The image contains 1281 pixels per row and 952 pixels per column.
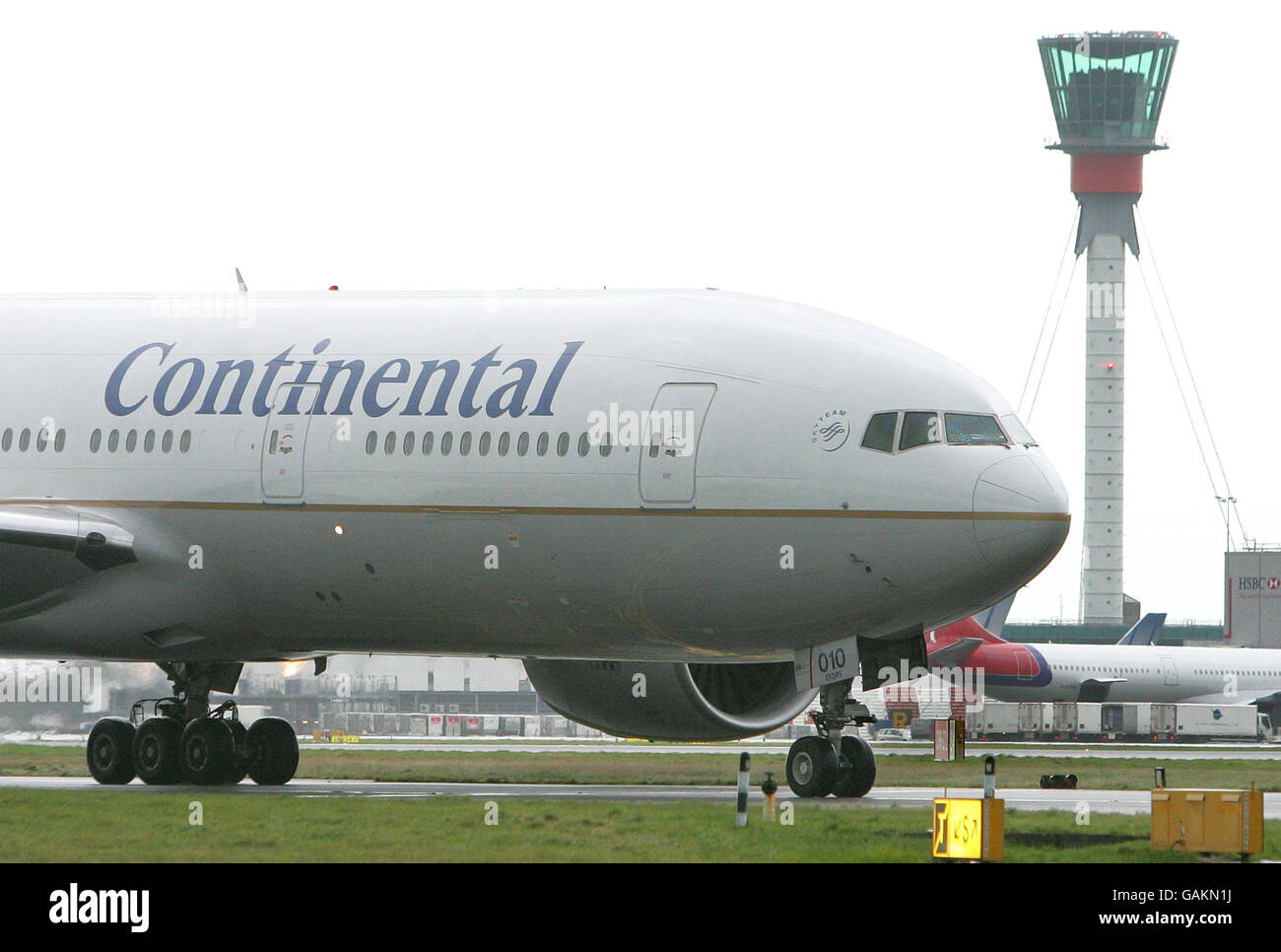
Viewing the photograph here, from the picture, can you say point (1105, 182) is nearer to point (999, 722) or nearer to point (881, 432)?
point (999, 722)

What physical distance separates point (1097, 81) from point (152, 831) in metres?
128

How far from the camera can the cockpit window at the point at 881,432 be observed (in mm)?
18484

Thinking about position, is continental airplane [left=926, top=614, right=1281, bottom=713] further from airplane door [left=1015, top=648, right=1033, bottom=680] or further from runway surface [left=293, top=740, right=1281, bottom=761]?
runway surface [left=293, top=740, right=1281, bottom=761]

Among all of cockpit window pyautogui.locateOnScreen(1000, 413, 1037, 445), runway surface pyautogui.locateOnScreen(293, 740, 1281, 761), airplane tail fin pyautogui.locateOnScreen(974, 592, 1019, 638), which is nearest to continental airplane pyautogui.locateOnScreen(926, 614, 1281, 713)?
airplane tail fin pyautogui.locateOnScreen(974, 592, 1019, 638)

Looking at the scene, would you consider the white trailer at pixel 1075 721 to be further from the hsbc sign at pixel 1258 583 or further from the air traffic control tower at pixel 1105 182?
the air traffic control tower at pixel 1105 182

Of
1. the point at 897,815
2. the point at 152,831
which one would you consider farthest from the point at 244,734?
the point at 897,815

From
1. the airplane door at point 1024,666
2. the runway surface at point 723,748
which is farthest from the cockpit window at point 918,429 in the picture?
the airplane door at point 1024,666

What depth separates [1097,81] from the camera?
13625 cm

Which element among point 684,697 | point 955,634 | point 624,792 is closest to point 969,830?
point 684,697

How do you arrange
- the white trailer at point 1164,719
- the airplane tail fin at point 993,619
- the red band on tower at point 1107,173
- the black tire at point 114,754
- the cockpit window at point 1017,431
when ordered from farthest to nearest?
the red band on tower at point 1107,173 → the airplane tail fin at point 993,619 → the white trailer at point 1164,719 → the black tire at point 114,754 → the cockpit window at point 1017,431

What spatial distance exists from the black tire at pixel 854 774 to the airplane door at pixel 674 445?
122 inches

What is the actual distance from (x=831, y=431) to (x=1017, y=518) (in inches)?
74.9

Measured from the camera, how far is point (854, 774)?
19.8m
